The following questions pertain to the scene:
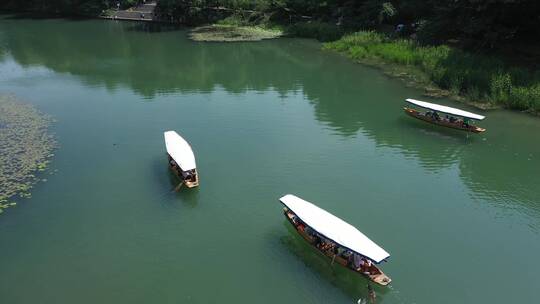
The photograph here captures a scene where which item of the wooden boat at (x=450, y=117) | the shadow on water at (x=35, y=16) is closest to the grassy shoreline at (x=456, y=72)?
the wooden boat at (x=450, y=117)

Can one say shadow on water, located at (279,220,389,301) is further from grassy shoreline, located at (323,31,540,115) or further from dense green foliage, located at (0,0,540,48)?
dense green foliage, located at (0,0,540,48)

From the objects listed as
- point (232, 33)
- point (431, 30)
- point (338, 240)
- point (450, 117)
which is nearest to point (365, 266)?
point (338, 240)

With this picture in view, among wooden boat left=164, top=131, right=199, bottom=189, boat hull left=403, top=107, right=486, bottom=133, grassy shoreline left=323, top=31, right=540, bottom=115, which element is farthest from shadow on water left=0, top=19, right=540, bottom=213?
wooden boat left=164, top=131, right=199, bottom=189

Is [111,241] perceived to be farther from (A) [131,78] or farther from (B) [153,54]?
(B) [153,54]

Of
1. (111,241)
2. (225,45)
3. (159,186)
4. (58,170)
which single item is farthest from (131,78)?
(111,241)

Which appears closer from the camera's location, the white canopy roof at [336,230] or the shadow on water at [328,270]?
the white canopy roof at [336,230]

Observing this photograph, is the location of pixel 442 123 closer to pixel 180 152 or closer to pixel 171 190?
pixel 180 152

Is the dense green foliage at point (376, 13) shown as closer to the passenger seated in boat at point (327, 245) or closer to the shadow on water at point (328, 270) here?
the passenger seated in boat at point (327, 245)
